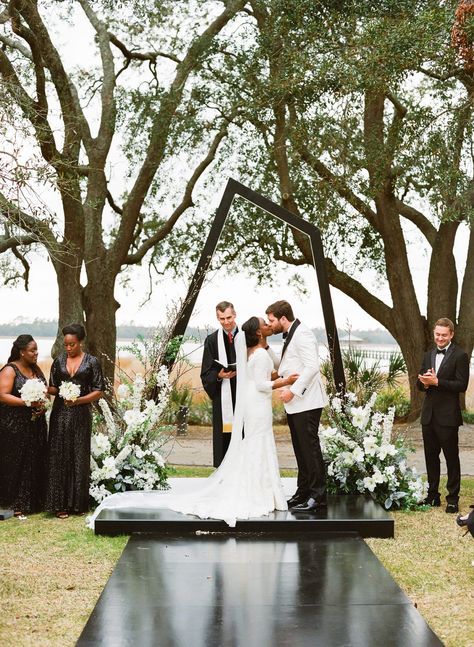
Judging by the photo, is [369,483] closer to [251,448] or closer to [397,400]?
[251,448]

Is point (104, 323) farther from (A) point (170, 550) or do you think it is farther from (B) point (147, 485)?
(A) point (170, 550)

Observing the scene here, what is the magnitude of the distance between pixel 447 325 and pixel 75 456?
3.74 metres

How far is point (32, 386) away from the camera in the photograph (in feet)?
27.9

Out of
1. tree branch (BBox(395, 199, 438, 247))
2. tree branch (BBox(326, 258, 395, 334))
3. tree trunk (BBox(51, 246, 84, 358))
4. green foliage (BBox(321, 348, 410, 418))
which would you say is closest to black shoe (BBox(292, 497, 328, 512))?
green foliage (BBox(321, 348, 410, 418))

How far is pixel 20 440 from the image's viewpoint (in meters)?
8.83

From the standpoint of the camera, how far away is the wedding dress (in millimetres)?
8039

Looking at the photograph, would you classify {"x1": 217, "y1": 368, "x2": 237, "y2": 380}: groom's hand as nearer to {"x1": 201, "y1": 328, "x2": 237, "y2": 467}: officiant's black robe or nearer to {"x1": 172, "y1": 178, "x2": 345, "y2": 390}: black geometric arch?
{"x1": 201, "y1": 328, "x2": 237, "y2": 467}: officiant's black robe

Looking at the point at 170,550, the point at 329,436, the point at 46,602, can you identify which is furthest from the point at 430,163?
the point at 46,602

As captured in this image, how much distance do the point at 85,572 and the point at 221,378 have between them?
10.5 feet

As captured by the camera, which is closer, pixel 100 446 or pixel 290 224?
pixel 100 446

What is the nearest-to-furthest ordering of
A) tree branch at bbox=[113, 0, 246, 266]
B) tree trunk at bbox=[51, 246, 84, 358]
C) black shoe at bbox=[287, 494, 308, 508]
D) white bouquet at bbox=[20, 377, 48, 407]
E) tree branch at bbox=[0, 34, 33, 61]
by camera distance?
black shoe at bbox=[287, 494, 308, 508]
white bouquet at bbox=[20, 377, 48, 407]
tree branch at bbox=[0, 34, 33, 61]
tree trunk at bbox=[51, 246, 84, 358]
tree branch at bbox=[113, 0, 246, 266]

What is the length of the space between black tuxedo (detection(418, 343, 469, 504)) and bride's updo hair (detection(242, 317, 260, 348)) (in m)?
1.96

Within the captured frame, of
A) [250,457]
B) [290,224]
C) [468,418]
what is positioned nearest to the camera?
[250,457]

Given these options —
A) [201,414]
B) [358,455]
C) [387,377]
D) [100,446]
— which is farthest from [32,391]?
[201,414]
